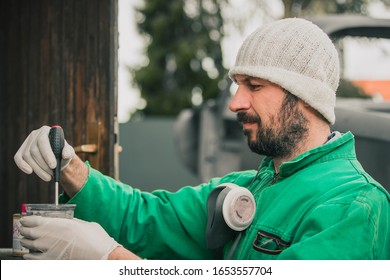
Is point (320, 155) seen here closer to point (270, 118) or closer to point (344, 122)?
point (270, 118)

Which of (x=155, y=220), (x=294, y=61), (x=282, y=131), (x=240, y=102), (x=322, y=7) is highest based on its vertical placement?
(x=322, y=7)

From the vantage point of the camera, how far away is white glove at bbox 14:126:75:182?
9.04 feet

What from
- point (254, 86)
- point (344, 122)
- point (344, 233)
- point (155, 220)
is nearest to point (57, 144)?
point (155, 220)

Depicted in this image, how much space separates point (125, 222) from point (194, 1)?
25.4 meters

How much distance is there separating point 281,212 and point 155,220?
734 millimetres

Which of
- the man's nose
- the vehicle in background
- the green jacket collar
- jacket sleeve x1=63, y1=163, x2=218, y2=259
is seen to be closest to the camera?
the green jacket collar

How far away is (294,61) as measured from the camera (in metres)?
2.81

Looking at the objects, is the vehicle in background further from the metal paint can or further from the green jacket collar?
the metal paint can

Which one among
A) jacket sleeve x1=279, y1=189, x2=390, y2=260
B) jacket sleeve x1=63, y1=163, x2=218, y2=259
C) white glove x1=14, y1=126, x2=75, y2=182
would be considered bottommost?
jacket sleeve x1=63, y1=163, x2=218, y2=259

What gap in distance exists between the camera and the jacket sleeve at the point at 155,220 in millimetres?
3104

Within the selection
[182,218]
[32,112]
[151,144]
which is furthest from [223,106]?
[151,144]

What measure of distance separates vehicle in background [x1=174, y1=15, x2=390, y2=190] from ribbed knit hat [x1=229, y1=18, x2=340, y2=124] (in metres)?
1.82

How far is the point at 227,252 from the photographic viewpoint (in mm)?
2906

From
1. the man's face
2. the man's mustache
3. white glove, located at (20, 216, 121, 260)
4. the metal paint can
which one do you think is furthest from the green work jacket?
white glove, located at (20, 216, 121, 260)
